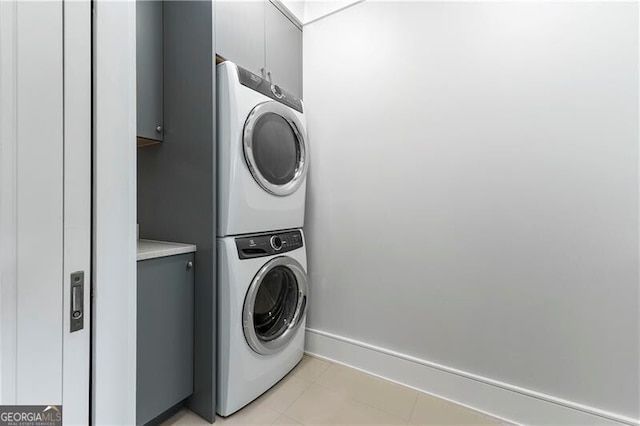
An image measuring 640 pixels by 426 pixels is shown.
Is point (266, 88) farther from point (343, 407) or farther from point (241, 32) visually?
point (343, 407)

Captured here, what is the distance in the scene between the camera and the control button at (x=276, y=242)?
149cm

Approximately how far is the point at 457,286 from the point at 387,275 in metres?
0.39

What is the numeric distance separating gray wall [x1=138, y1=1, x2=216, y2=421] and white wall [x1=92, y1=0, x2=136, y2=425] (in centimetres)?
63

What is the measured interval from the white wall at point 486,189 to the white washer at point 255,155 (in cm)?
35

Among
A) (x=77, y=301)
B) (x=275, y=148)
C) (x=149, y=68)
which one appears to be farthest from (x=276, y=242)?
(x=149, y=68)

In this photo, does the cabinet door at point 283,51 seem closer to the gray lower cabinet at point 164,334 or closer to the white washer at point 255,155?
the white washer at point 255,155

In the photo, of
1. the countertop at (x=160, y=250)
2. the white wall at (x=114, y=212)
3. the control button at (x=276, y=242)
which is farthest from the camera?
the control button at (x=276, y=242)

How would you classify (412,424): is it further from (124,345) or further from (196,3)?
(196,3)

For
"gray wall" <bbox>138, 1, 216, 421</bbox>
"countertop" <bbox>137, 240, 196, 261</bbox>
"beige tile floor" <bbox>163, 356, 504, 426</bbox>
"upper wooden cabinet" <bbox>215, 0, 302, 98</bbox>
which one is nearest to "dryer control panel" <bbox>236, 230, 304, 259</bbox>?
"gray wall" <bbox>138, 1, 216, 421</bbox>

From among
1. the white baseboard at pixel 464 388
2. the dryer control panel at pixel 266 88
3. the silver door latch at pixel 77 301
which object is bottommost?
the white baseboard at pixel 464 388

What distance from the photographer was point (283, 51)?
1.77 meters

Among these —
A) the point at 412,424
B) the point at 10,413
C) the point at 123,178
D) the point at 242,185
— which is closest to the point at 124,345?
the point at 10,413

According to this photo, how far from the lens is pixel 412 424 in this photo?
129cm

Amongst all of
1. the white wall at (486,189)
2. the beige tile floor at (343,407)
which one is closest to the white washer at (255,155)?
the white wall at (486,189)
